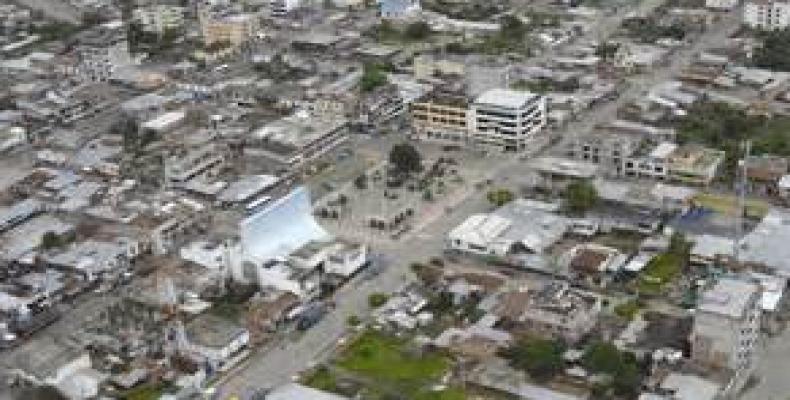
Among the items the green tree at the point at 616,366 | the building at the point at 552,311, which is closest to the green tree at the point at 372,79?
the building at the point at 552,311

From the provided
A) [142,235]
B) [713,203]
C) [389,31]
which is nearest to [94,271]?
[142,235]

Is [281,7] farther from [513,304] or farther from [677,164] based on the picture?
[513,304]

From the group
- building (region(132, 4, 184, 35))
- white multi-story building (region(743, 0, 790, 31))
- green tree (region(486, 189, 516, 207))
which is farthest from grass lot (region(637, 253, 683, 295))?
building (region(132, 4, 184, 35))

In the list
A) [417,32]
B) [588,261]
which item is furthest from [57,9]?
[588,261]

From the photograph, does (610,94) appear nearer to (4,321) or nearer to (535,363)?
(535,363)

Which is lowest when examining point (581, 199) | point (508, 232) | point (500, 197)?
point (508, 232)

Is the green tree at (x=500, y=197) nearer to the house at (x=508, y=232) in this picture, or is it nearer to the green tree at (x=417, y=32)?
the house at (x=508, y=232)
